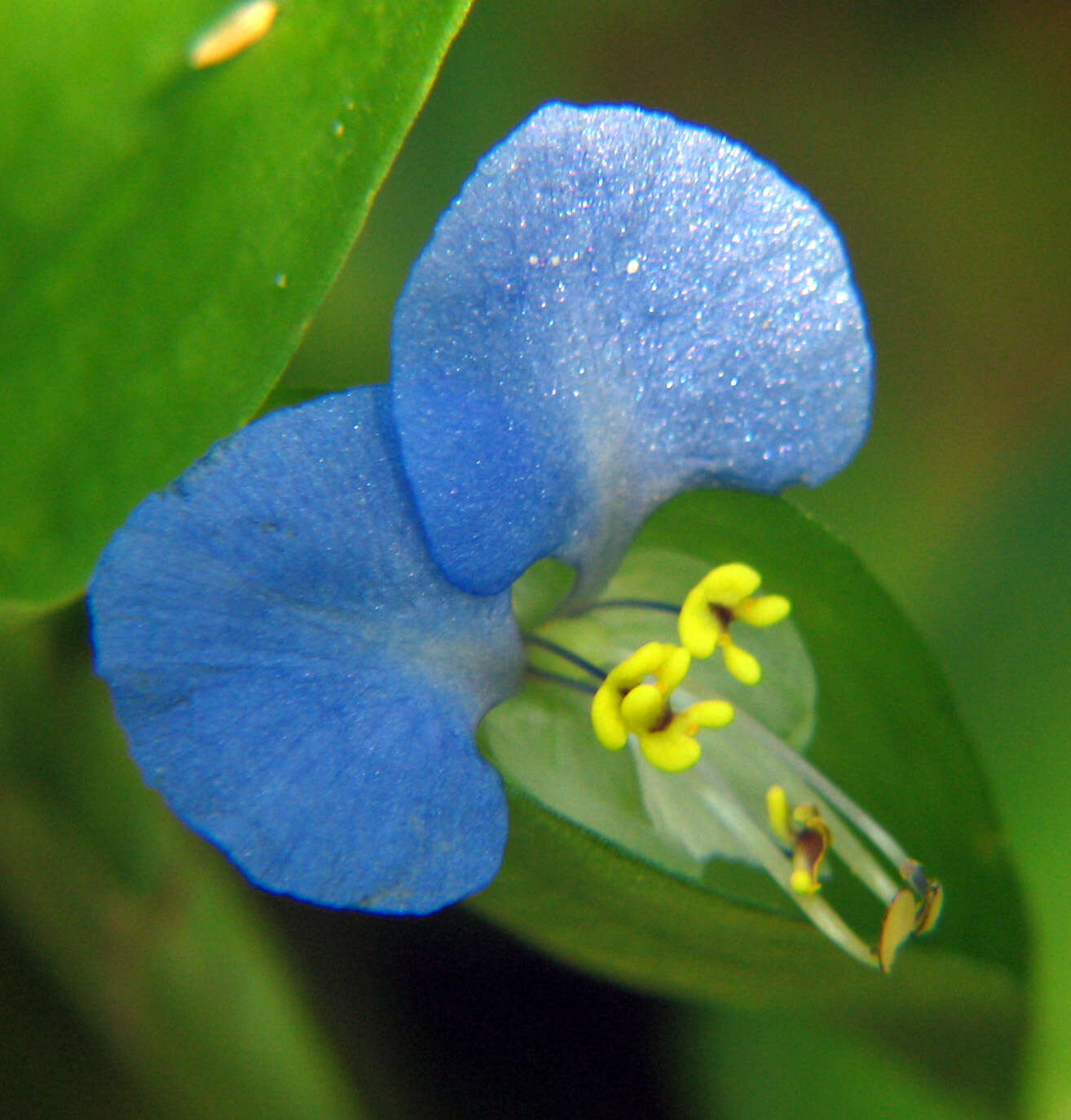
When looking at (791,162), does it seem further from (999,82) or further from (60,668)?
(60,668)

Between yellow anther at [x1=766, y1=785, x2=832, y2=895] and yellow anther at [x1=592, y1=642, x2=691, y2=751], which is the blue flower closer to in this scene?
yellow anther at [x1=592, y1=642, x2=691, y2=751]

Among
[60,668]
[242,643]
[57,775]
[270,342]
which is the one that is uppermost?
[270,342]

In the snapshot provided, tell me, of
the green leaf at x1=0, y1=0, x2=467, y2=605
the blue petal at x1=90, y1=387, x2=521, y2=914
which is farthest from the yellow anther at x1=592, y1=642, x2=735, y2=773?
the green leaf at x1=0, y1=0, x2=467, y2=605

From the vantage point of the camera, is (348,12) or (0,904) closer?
(348,12)

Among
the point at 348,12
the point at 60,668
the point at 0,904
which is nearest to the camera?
the point at 348,12

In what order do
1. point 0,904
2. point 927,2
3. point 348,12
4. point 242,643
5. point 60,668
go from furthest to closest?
point 927,2
point 0,904
point 60,668
point 348,12
point 242,643

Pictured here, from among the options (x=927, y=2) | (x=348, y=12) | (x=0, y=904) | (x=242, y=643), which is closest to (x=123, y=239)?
(x=348, y=12)
